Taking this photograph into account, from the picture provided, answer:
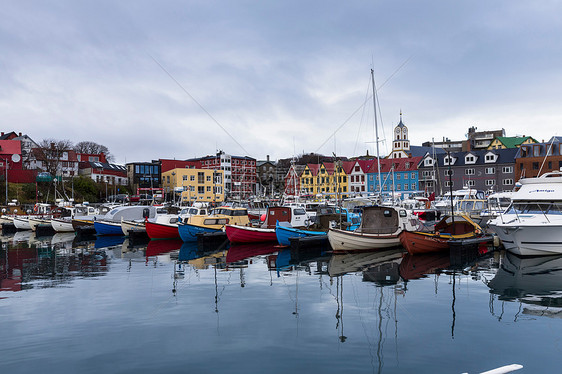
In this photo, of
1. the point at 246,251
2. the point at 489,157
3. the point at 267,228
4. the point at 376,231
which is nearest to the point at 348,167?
the point at 489,157

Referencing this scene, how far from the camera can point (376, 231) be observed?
2584 cm

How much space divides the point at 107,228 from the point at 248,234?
17735 millimetres

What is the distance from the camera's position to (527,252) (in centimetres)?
2170

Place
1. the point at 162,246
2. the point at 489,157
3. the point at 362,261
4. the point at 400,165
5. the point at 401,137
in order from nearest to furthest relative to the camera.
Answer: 1. the point at 362,261
2. the point at 162,246
3. the point at 489,157
4. the point at 400,165
5. the point at 401,137

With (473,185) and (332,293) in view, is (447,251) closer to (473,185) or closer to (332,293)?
(332,293)

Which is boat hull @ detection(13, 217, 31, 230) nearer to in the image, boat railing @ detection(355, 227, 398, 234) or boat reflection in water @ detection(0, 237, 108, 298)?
boat reflection in water @ detection(0, 237, 108, 298)

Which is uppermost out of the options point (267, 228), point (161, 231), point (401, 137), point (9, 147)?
point (401, 137)

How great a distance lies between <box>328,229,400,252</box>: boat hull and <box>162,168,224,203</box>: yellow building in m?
72.4

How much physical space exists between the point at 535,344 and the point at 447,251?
1453 centimetres

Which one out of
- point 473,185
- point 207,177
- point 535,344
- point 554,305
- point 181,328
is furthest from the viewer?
point 207,177

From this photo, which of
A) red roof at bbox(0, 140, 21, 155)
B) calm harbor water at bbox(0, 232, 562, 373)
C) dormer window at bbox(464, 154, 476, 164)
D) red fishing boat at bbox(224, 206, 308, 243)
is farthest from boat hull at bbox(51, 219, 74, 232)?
dormer window at bbox(464, 154, 476, 164)

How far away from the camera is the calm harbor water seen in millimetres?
9172

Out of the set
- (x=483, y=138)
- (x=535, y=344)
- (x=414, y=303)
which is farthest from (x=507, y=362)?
(x=483, y=138)

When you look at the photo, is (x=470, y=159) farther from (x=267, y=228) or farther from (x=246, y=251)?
(x=246, y=251)
